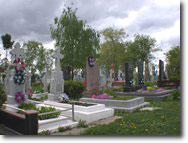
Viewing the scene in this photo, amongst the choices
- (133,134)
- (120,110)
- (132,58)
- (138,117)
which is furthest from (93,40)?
(133,134)

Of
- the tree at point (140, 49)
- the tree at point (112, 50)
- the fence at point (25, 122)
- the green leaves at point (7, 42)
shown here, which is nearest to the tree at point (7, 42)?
the green leaves at point (7, 42)

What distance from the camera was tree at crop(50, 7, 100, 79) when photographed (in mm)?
26562

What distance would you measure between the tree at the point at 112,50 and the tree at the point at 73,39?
11222mm

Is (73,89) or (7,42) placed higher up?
(7,42)

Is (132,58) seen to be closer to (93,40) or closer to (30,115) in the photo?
(93,40)

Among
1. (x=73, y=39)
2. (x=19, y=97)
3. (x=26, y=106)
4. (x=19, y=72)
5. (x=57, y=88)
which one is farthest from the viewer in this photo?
(x=73, y=39)

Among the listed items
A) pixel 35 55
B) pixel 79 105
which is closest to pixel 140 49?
pixel 35 55

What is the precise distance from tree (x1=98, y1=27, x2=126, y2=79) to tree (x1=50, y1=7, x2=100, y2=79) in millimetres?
11222

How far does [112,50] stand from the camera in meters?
40.9

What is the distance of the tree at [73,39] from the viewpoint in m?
26.6

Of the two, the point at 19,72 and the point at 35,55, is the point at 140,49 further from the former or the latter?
the point at 19,72

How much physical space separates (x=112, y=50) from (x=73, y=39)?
553 inches

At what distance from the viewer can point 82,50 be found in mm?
27219

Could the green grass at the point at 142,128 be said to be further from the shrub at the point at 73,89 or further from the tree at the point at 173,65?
the tree at the point at 173,65
